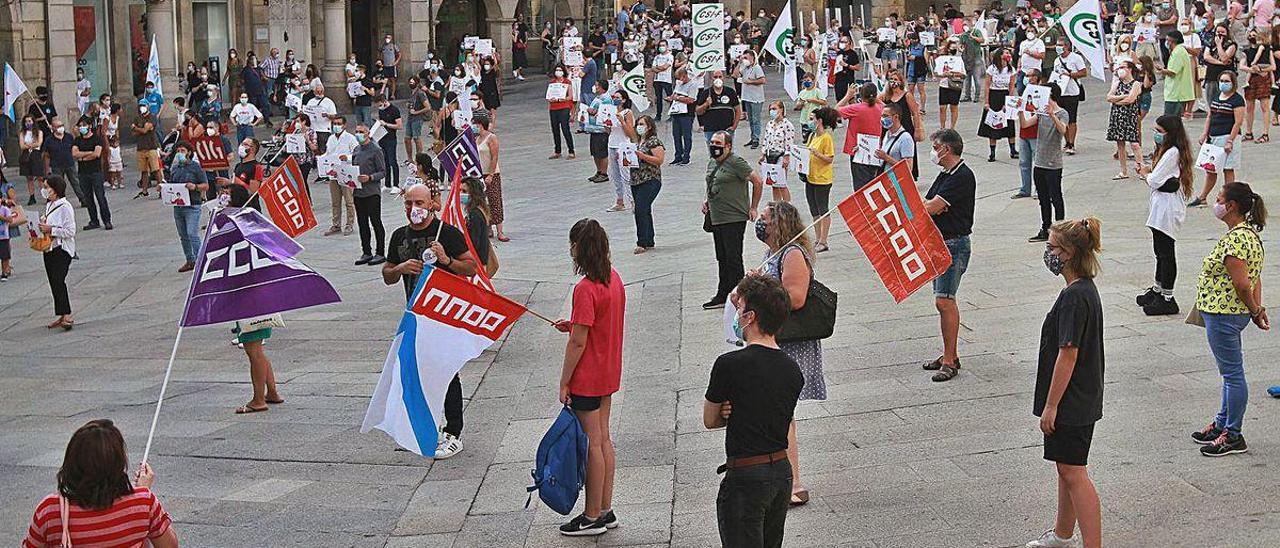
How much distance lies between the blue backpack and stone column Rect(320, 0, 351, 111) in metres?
29.9

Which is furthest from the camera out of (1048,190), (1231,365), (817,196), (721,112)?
(721,112)

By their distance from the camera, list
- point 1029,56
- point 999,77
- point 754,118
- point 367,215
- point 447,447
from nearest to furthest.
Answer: point 447,447
point 367,215
point 999,77
point 1029,56
point 754,118

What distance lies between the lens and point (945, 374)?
33.9 ft

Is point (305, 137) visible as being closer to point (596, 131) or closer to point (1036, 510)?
point (596, 131)

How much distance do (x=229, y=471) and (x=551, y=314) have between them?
5.17m

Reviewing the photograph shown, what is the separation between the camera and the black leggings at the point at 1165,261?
1164 cm

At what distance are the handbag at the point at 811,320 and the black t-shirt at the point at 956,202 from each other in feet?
8.63

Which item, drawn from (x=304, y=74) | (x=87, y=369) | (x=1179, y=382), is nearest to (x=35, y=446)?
(x=87, y=369)

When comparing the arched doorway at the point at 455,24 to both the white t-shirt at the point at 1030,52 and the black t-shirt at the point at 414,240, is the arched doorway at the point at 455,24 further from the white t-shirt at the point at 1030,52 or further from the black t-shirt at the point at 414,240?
the black t-shirt at the point at 414,240

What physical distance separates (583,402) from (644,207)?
8.99 metres

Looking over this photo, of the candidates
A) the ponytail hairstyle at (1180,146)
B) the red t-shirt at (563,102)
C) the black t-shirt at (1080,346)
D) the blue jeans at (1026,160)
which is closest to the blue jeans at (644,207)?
the blue jeans at (1026,160)

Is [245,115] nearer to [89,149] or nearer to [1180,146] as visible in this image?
[89,149]

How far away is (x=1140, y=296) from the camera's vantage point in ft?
39.6

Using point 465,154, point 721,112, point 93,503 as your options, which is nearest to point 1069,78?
point 721,112
